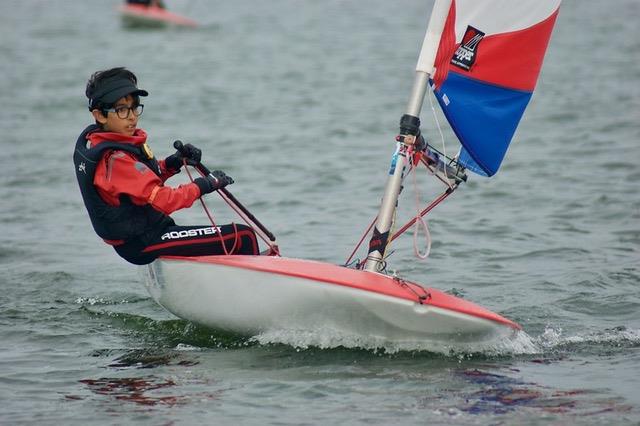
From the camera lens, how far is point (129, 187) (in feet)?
16.5

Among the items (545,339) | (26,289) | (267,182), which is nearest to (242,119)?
(267,182)

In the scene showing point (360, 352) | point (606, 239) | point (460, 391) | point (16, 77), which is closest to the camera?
point (460, 391)

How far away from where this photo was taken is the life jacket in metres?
5.10

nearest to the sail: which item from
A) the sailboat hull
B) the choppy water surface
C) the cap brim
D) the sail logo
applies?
the sail logo

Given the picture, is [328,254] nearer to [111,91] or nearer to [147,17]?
[111,91]

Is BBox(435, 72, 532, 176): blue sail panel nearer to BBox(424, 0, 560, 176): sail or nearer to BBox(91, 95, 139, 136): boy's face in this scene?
BBox(424, 0, 560, 176): sail

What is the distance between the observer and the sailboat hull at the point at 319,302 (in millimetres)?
4875

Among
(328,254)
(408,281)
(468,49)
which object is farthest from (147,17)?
(408,281)

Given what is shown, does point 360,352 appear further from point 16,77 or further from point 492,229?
point 16,77

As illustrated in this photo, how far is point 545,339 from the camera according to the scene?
5.59m

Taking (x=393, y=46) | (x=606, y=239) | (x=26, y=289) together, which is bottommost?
(x=26, y=289)

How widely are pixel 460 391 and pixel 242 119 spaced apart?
1052 cm

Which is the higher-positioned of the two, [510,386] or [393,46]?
[393,46]

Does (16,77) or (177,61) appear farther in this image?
(177,61)
